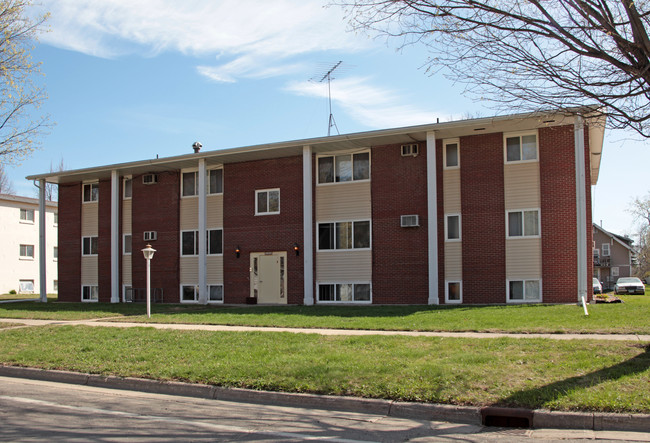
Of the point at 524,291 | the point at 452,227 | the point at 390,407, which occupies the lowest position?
the point at 390,407

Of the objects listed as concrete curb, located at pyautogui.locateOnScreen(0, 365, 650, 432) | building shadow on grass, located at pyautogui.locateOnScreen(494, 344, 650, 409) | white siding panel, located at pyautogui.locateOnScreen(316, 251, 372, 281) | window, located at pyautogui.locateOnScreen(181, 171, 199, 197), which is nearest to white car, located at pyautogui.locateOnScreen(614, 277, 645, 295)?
A: white siding panel, located at pyautogui.locateOnScreen(316, 251, 372, 281)

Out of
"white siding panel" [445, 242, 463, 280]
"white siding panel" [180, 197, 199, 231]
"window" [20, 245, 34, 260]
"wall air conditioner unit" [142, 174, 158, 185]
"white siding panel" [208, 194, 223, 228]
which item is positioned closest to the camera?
"white siding panel" [445, 242, 463, 280]

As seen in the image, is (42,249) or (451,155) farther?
(42,249)

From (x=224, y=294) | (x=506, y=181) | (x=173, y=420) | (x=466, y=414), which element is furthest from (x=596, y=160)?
(x=173, y=420)

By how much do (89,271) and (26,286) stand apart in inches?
739

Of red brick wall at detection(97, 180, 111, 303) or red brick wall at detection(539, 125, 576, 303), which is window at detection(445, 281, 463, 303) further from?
red brick wall at detection(97, 180, 111, 303)

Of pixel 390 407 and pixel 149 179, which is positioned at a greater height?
pixel 149 179

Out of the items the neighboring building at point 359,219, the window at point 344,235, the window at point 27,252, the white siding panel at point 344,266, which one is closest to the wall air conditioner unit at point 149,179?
the neighboring building at point 359,219

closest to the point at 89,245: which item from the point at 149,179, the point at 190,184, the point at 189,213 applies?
the point at 149,179

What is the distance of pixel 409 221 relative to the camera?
2200 cm

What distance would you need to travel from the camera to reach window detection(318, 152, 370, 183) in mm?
23453

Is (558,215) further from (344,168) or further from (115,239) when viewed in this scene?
(115,239)

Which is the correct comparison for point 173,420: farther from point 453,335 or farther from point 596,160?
point 596,160

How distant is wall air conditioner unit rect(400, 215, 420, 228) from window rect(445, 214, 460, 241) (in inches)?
41.4
